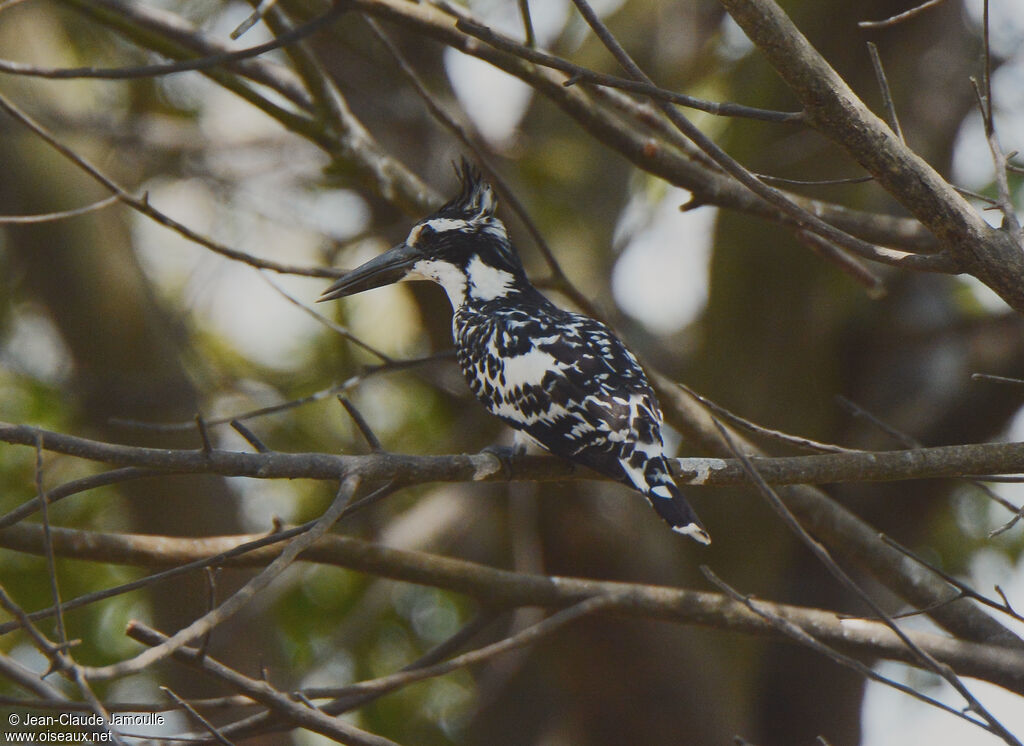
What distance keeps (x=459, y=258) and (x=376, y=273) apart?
33 centimetres

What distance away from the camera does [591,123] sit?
2.97 m

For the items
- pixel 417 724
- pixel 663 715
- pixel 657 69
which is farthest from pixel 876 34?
pixel 417 724

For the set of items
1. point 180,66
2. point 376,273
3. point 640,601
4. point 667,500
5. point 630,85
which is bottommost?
point 640,601

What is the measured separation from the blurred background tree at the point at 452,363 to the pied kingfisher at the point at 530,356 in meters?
0.23

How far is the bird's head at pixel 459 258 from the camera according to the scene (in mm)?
3908

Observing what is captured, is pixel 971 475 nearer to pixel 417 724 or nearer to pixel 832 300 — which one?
pixel 832 300

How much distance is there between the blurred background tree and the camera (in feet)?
14.7

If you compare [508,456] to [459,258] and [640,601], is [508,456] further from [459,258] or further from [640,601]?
[459,258]

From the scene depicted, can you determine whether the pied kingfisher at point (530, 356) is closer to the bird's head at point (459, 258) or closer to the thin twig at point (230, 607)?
the bird's head at point (459, 258)

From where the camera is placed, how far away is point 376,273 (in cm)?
389

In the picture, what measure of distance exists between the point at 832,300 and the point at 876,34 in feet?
4.72

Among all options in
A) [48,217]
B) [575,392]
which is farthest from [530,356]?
[48,217]

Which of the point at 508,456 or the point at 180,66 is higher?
the point at 180,66

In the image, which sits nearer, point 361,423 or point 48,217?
point 361,423
